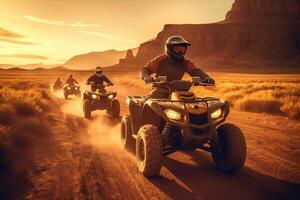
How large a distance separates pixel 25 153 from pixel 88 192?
289 cm

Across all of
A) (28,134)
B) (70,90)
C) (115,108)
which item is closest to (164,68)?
(28,134)

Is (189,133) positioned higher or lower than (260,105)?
higher

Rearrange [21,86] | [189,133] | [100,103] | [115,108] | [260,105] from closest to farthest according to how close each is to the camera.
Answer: [189,133], [115,108], [100,103], [260,105], [21,86]

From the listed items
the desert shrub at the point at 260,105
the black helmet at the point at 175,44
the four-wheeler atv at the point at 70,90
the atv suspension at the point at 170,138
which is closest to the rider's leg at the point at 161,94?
the black helmet at the point at 175,44

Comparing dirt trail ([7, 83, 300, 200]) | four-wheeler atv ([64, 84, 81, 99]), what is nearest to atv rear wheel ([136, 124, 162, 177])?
dirt trail ([7, 83, 300, 200])

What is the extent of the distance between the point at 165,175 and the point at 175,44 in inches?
97.3

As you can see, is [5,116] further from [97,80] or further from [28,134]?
[97,80]

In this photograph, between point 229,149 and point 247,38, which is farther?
point 247,38

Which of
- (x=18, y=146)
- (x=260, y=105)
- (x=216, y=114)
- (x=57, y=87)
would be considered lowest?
(x=57, y=87)

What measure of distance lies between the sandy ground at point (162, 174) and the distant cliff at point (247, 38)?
10948 centimetres

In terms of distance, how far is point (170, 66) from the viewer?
6223mm

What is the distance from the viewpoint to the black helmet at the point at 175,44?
5848mm

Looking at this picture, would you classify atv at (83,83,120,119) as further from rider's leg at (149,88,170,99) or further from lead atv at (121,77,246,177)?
lead atv at (121,77,246,177)

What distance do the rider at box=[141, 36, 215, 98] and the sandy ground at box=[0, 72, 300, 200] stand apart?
152cm
